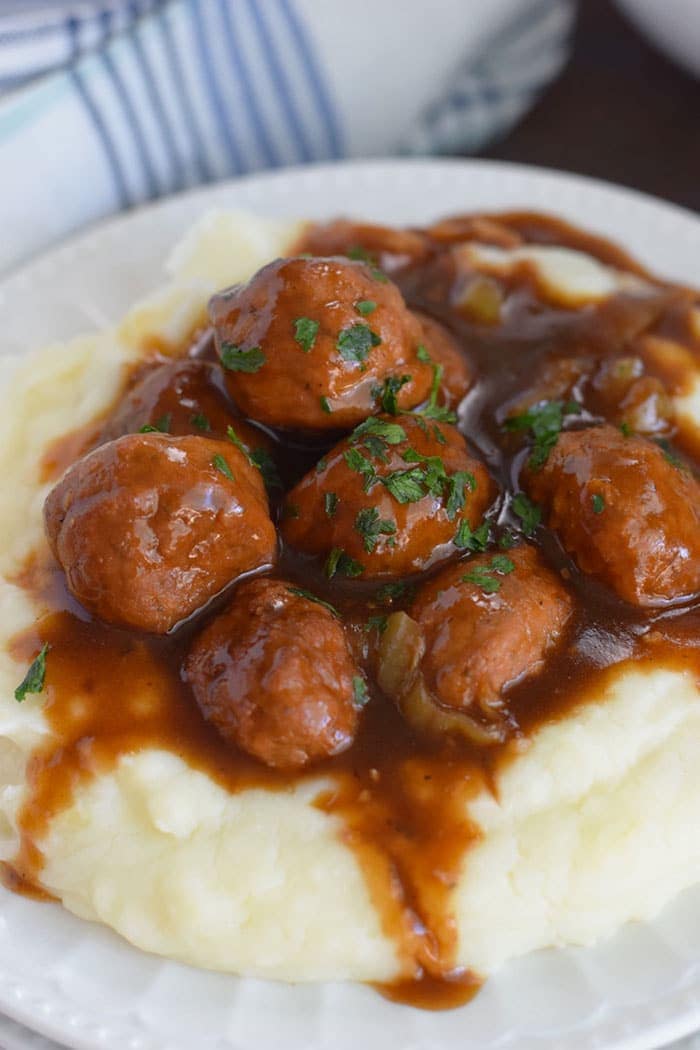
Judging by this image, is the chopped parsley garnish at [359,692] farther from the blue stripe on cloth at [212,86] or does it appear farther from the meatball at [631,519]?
the blue stripe on cloth at [212,86]

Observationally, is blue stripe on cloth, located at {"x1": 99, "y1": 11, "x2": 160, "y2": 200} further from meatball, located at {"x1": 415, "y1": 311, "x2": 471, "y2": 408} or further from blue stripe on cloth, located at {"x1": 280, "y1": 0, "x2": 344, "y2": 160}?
meatball, located at {"x1": 415, "y1": 311, "x2": 471, "y2": 408}

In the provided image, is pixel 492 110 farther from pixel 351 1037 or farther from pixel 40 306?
pixel 351 1037

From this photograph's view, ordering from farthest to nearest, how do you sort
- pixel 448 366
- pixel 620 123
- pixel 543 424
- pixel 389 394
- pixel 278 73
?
pixel 620 123 < pixel 278 73 < pixel 448 366 < pixel 543 424 < pixel 389 394

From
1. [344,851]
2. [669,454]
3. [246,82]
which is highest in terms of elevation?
[246,82]

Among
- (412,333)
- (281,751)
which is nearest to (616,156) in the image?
(412,333)

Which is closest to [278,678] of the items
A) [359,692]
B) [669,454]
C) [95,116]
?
[359,692]

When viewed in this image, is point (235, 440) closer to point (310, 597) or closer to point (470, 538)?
point (310, 597)
